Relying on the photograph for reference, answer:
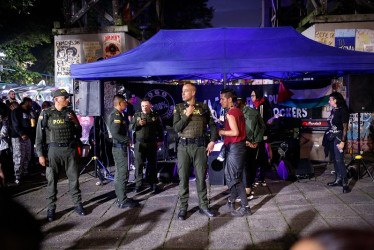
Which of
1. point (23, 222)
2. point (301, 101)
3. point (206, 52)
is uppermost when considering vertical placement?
point (206, 52)

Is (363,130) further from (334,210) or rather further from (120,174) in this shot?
(120,174)

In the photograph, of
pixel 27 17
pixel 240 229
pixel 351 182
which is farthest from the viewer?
pixel 27 17

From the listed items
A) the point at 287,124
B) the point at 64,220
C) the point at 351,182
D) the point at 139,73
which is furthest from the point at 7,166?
the point at 351,182

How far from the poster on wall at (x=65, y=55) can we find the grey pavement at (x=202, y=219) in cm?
519

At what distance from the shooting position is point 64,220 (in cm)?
516

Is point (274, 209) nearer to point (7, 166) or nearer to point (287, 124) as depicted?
point (287, 124)

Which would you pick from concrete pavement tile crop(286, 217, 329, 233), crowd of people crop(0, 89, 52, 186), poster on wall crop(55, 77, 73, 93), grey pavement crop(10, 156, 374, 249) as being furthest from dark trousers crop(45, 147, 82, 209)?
poster on wall crop(55, 77, 73, 93)

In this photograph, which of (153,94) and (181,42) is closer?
(181,42)

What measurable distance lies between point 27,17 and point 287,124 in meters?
16.3

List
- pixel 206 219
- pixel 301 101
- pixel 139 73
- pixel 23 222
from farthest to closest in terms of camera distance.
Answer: pixel 301 101, pixel 139 73, pixel 206 219, pixel 23 222

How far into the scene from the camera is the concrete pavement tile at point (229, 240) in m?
4.14

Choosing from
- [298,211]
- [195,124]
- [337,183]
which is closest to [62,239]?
[195,124]

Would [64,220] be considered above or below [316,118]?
below

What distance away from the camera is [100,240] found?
440 centimetres
